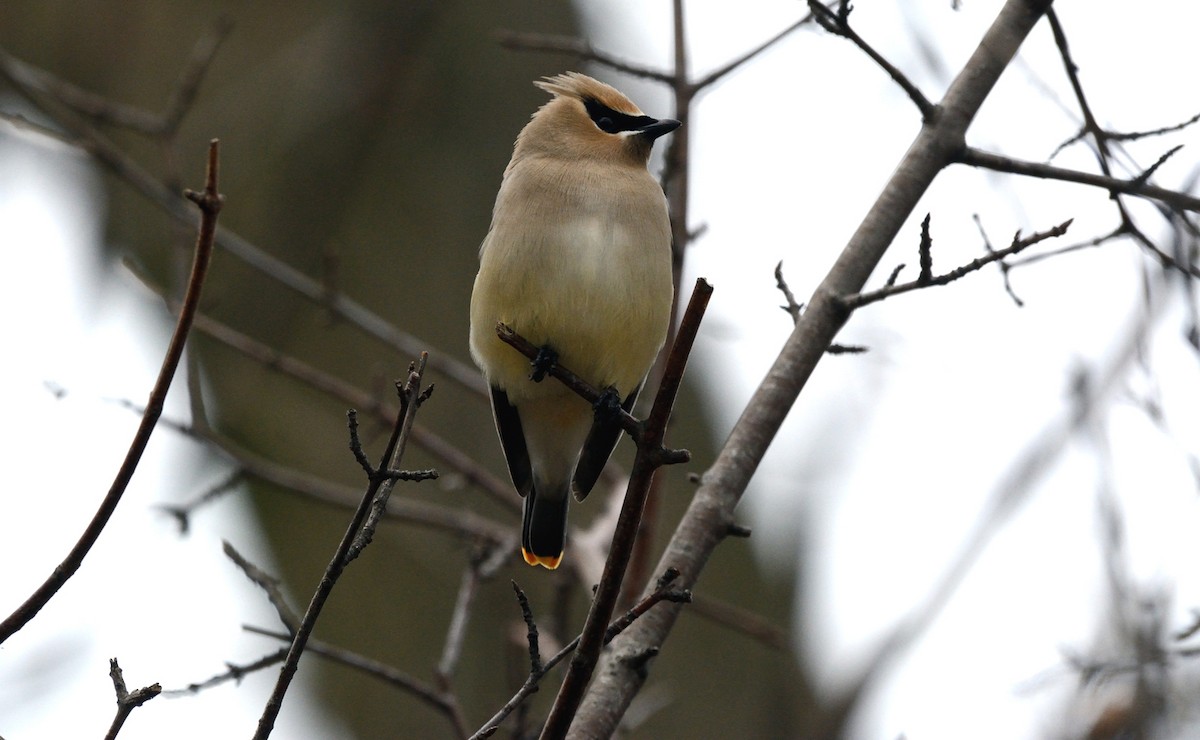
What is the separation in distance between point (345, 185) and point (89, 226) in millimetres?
1452

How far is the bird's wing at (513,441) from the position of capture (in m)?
4.65

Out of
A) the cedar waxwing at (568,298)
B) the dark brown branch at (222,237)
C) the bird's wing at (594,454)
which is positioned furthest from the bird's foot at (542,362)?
the dark brown branch at (222,237)

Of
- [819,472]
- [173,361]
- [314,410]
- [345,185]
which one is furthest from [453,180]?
[173,361]

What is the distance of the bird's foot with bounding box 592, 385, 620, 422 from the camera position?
142 inches

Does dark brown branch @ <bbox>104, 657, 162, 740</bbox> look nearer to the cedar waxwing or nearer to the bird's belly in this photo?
the cedar waxwing

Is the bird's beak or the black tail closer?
the black tail

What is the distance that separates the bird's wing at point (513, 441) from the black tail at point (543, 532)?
20cm

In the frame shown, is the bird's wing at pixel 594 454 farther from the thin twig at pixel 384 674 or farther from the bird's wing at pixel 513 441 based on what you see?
the thin twig at pixel 384 674

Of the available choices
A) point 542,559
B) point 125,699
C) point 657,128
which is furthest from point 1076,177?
point 125,699

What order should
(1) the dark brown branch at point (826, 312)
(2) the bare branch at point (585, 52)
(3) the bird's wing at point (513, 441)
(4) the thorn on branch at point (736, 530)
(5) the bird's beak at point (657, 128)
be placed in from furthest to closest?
1. (5) the bird's beak at point (657, 128)
2. (3) the bird's wing at point (513, 441)
3. (2) the bare branch at point (585, 52)
4. (1) the dark brown branch at point (826, 312)
5. (4) the thorn on branch at point (736, 530)

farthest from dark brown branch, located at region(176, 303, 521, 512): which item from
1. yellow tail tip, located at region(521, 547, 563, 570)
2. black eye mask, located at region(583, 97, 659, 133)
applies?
black eye mask, located at region(583, 97, 659, 133)

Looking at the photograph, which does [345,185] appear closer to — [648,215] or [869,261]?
[648,215]

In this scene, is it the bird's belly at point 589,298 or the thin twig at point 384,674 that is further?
the bird's belly at point 589,298

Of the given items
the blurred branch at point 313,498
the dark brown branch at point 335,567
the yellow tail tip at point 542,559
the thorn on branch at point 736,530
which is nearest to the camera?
the dark brown branch at point 335,567
